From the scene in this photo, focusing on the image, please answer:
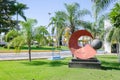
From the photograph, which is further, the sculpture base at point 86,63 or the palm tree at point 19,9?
the palm tree at point 19,9

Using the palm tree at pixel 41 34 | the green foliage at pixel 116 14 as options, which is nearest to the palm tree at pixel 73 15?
the palm tree at pixel 41 34

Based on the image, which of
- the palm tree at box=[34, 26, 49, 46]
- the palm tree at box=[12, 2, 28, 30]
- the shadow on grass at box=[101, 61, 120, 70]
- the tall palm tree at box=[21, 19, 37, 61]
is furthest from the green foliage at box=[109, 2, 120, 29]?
the palm tree at box=[12, 2, 28, 30]

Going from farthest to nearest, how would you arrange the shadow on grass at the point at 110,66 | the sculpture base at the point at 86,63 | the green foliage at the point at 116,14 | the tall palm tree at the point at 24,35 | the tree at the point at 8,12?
the tree at the point at 8,12, the tall palm tree at the point at 24,35, the shadow on grass at the point at 110,66, the sculpture base at the point at 86,63, the green foliage at the point at 116,14

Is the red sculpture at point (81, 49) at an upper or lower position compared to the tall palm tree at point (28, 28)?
lower

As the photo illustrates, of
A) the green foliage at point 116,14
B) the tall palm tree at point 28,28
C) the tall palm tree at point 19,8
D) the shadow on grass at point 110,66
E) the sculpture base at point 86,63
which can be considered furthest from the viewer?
the tall palm tree at point 19,8

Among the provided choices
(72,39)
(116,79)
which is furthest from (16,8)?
(116,79)

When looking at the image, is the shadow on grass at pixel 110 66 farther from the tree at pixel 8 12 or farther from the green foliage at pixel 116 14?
the tree at pixel 8 12

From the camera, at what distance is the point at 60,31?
2723 centimetres

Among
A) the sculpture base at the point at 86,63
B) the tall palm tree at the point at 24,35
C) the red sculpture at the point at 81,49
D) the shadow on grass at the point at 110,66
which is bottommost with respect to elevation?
the shadow on grass at the point at 110,66

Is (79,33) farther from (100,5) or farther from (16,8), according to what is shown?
(16,8)

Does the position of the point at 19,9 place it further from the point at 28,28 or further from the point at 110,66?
the point at 110,66

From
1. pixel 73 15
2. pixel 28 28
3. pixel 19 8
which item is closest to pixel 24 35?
pixel 28 28

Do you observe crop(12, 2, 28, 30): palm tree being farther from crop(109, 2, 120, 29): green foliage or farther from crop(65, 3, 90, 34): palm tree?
crop(109, 2, 120, 29): green foliage

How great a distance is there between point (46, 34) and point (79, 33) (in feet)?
12.9
